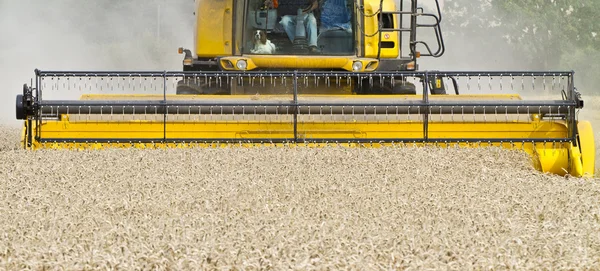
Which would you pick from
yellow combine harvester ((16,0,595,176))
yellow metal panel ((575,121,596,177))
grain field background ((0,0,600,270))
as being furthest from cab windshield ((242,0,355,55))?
yellow metal panel ((575,121,596,177))

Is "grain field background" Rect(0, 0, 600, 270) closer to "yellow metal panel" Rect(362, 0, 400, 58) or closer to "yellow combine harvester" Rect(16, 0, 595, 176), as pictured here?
"yellow combine harvester" Rect(16, 0, 595, 176)

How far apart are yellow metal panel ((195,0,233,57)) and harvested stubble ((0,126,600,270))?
7.24 ft

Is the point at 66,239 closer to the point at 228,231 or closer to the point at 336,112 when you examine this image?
the point at 228,231

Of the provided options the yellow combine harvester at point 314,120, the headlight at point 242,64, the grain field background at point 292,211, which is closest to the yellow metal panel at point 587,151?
the yellow combine harvester at point 314,120

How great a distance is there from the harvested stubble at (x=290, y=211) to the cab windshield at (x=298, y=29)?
193cm

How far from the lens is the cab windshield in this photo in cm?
1043

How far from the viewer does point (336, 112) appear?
941 cm

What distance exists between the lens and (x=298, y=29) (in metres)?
10.4

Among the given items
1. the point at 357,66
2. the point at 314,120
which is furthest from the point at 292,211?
the point at 357,66

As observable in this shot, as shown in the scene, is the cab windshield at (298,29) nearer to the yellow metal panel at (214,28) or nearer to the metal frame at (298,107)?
the yellow metal panel at (214,28)

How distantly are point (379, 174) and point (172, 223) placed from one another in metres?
2.59

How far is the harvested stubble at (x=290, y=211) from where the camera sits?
4152mm

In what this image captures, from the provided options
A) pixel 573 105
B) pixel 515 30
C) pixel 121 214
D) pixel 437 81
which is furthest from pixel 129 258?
pixel 515 30

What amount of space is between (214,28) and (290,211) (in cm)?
563
